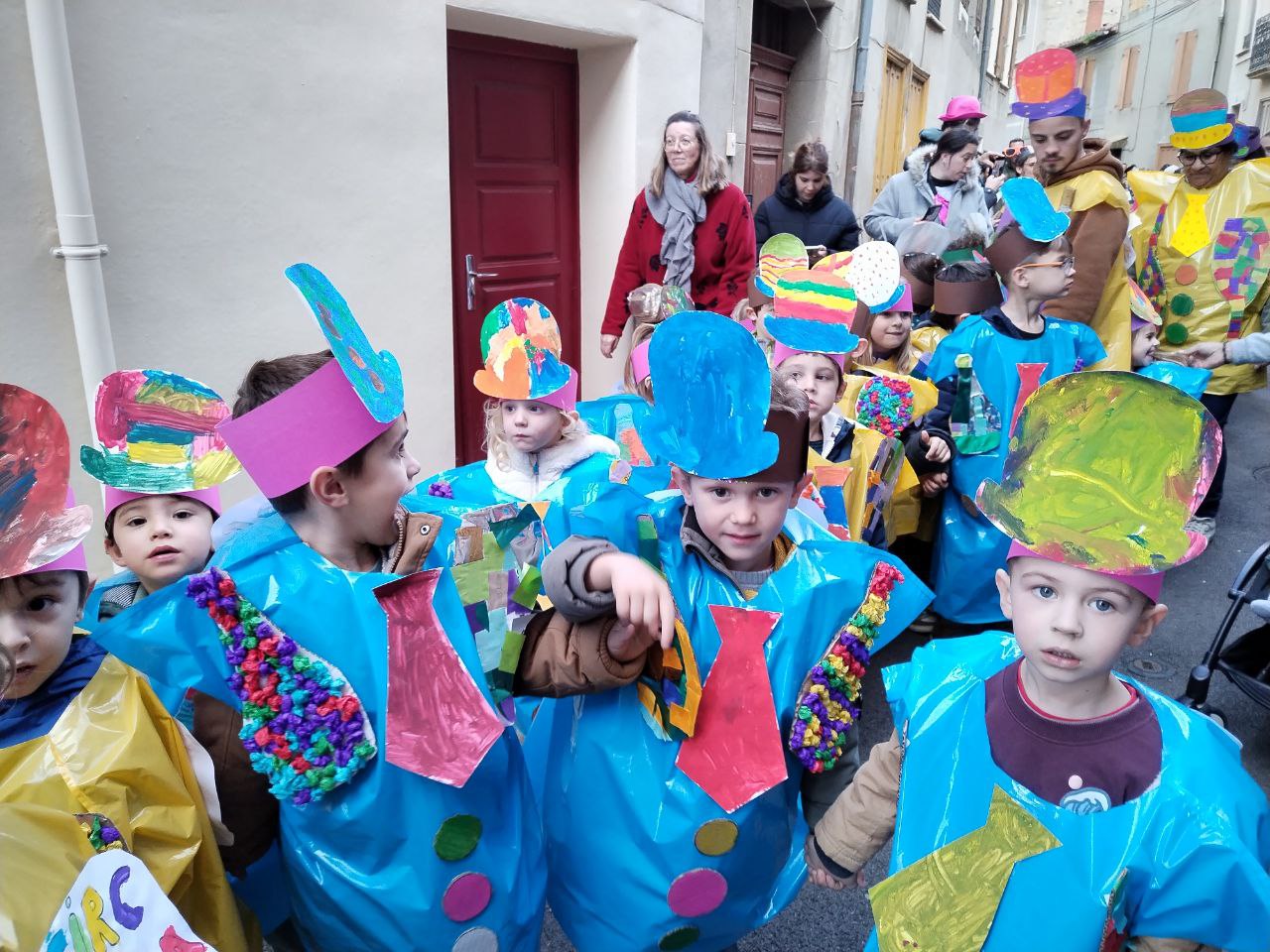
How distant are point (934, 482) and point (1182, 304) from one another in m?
2.62

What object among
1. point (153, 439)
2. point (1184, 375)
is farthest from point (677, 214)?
point (153, 439)

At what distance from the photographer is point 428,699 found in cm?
140

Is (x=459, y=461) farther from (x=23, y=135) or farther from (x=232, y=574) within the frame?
(x=232, y=574)

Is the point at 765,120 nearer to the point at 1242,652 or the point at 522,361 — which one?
the point at 522,361

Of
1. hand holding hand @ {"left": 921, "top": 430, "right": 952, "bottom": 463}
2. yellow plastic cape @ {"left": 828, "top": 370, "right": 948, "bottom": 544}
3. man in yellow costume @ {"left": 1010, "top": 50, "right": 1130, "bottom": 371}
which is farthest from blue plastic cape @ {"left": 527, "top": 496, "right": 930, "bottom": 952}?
man in yellow costume @ {"left": 1010, "top": 50, "right": 1130, "bottom": 371}

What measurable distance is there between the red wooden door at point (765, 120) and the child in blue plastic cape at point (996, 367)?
4.78 m

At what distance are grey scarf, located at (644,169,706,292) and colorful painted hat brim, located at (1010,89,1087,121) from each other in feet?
5.13

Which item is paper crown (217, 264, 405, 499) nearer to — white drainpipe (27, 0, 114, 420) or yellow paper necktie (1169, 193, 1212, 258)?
white drainpipe (27, 0, 114, 420)

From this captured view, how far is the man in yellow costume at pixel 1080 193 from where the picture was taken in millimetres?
3844

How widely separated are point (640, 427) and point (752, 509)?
0.24 metres

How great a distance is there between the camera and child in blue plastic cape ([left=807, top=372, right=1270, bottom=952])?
1200mm

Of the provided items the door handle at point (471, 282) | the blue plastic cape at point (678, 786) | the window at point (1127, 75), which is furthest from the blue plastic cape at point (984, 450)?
the window at point (1127, 75)

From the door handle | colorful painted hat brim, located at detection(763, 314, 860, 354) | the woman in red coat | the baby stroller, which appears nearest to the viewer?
colorful painted hat brim, located at detection(763, 314, 860, 354)

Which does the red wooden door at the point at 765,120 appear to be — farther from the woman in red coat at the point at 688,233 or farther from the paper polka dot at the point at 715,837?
the paper polka dot at the point at 715,837
